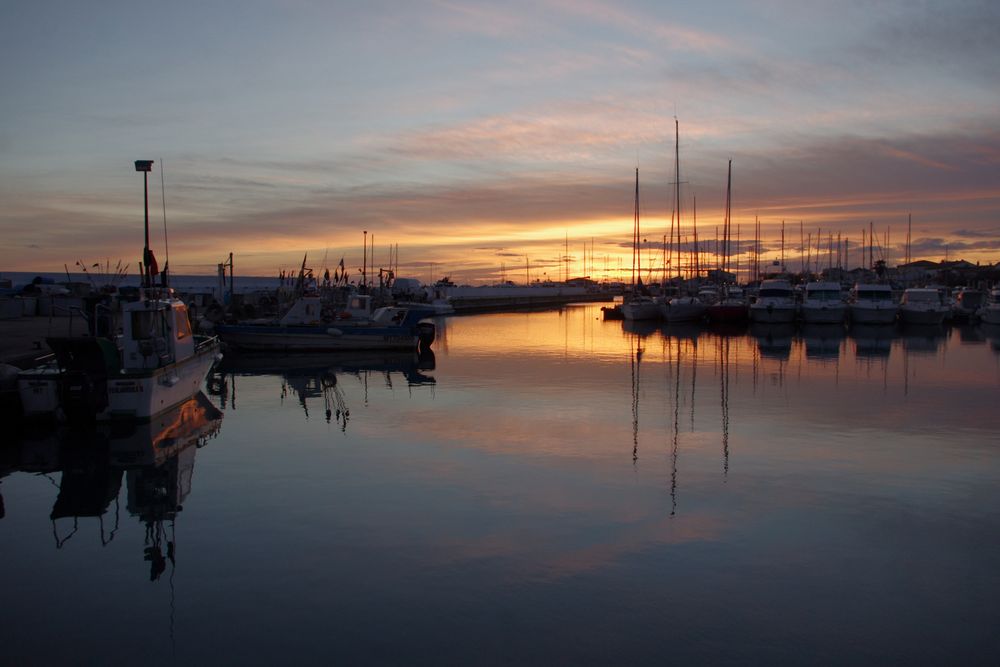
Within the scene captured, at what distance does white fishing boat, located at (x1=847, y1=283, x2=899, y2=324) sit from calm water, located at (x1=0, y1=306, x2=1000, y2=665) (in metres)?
32.9

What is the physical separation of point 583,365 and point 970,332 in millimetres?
29536

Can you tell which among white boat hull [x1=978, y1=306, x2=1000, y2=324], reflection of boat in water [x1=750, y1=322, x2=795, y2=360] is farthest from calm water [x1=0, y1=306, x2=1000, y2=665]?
white boat hull [x1=978, y1=306, x2=1000, y2=324]

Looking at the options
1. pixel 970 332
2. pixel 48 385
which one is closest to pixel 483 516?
pixel 48 385

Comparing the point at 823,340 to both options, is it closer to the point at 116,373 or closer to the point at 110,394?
the point at 116,373

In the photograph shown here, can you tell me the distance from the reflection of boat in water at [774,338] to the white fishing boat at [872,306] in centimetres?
406

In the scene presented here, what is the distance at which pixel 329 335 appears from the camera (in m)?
34.3

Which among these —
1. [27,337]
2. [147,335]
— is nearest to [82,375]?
[147,335]

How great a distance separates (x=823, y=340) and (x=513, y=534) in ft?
111

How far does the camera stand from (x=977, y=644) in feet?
22.5

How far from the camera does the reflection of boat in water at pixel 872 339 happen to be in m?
33.2

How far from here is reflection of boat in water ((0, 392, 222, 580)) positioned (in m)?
10.3

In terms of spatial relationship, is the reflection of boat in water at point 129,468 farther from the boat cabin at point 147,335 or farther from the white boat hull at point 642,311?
the white boat hull at point 642,311

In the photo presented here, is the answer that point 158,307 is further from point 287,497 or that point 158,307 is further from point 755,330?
point 755,330

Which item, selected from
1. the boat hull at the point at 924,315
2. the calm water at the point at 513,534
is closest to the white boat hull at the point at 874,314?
the boat hull at the point at 924,315
